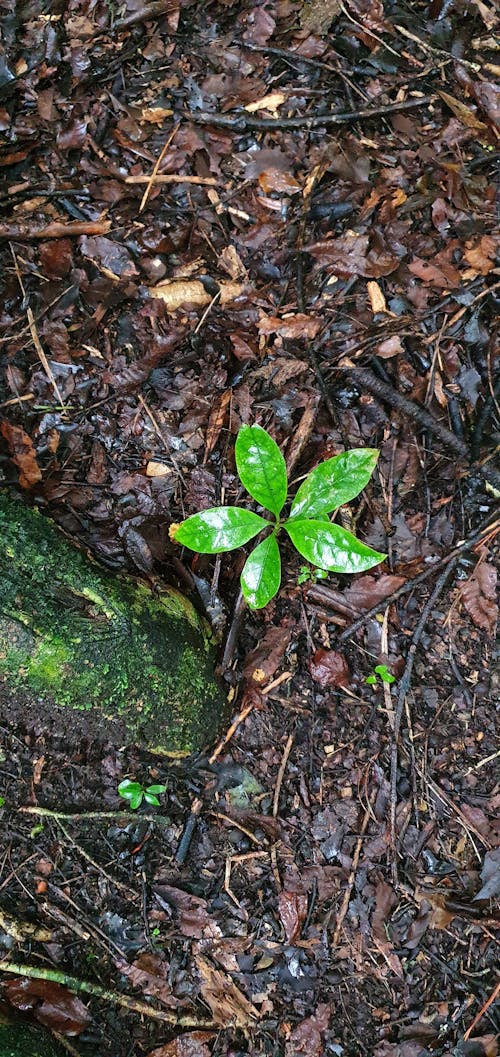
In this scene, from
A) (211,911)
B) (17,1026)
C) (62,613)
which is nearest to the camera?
(62,613)

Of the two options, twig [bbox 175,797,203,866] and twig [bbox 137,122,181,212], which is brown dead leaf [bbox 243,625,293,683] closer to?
twig [bbox 175,797,203,866]

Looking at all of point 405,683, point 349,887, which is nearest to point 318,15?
point 405,683

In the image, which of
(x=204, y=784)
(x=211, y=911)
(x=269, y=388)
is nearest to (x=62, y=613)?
(x=204, y=784)

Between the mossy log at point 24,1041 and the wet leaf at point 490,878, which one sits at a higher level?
the wet leaf at point 490,878

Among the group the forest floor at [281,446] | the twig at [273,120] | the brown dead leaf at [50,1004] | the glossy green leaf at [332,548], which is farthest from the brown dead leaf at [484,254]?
the brown dead leaf at [50,1004]

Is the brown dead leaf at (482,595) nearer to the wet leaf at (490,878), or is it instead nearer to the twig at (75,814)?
the wet leaf at (490,878)

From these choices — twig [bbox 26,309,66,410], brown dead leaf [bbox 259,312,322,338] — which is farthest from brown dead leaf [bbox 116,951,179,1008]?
brown dead leaf [bbox 259,312,322,338]

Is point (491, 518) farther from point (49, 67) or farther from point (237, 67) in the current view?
point (49, 67)
